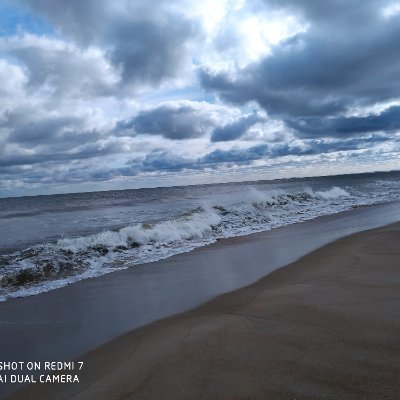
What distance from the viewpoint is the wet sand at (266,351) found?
3010 mm

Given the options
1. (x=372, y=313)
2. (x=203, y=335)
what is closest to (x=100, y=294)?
(x=203, y=335)

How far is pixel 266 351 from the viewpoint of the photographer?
3.62 meters

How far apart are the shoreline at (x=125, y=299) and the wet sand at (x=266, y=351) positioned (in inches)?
19.0

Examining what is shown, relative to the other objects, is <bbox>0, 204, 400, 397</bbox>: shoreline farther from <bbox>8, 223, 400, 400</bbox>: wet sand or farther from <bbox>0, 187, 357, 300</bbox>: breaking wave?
<bbox>0, 187, 357, 300</bbox>: breaking wave

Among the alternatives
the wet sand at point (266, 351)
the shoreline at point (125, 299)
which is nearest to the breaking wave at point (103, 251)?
the shoreline at point (125, 299)

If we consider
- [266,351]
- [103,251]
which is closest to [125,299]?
[266,351]

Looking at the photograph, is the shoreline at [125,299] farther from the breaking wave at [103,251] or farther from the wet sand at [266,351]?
the breaking wave at [103,251]

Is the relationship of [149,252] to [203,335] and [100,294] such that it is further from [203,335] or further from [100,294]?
[203,335]

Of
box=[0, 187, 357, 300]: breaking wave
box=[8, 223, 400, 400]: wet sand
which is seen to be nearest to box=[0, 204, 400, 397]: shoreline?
box=[8, 223, 400, 400]: wet sand

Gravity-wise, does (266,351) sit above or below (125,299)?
above

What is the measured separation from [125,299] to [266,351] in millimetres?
3513

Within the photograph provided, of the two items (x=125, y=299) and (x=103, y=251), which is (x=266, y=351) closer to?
(x=125, y=299)

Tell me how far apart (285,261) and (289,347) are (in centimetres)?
513

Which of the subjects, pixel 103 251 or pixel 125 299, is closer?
pixel 125 299
